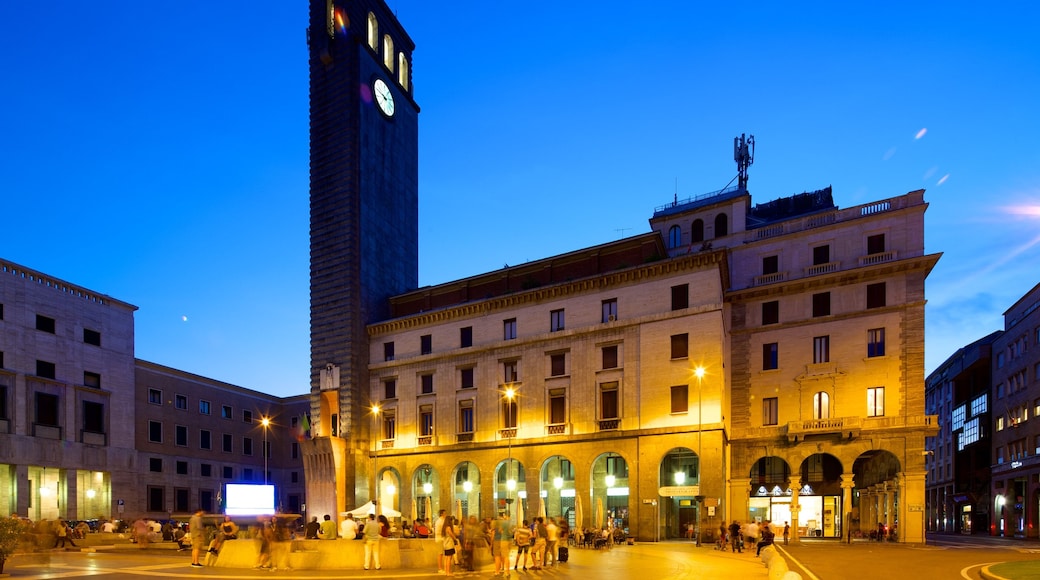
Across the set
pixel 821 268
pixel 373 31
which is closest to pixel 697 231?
pixel 821 268

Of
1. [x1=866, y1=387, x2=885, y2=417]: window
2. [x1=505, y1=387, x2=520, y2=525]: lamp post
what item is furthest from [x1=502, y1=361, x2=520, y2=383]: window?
[x1=866, y1=387, x2=885, y2=417]: window

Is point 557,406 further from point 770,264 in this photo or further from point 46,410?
point 46,410

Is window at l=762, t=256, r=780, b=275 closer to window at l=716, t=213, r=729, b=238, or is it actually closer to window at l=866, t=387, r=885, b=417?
window at l=716, t=213, r=729, b=238

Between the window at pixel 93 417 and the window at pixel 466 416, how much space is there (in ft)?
99.1

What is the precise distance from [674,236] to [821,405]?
1710 centimetres

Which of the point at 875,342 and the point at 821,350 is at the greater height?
the point at 875,342

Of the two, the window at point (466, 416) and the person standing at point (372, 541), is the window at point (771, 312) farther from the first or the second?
the person standing at point (372, 541)

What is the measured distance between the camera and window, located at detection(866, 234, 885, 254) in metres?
48.5

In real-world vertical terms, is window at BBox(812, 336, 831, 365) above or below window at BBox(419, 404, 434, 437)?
above

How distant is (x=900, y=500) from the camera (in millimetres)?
44688

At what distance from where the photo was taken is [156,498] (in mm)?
66688

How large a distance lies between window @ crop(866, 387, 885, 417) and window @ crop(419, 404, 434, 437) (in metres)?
31.5

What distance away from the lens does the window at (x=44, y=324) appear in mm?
55938

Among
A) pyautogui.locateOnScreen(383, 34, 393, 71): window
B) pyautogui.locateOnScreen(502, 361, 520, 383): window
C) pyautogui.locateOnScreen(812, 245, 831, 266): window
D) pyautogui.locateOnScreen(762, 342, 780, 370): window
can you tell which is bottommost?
pyautogui.locateOnScreen(502, 361, 520, 383): window
